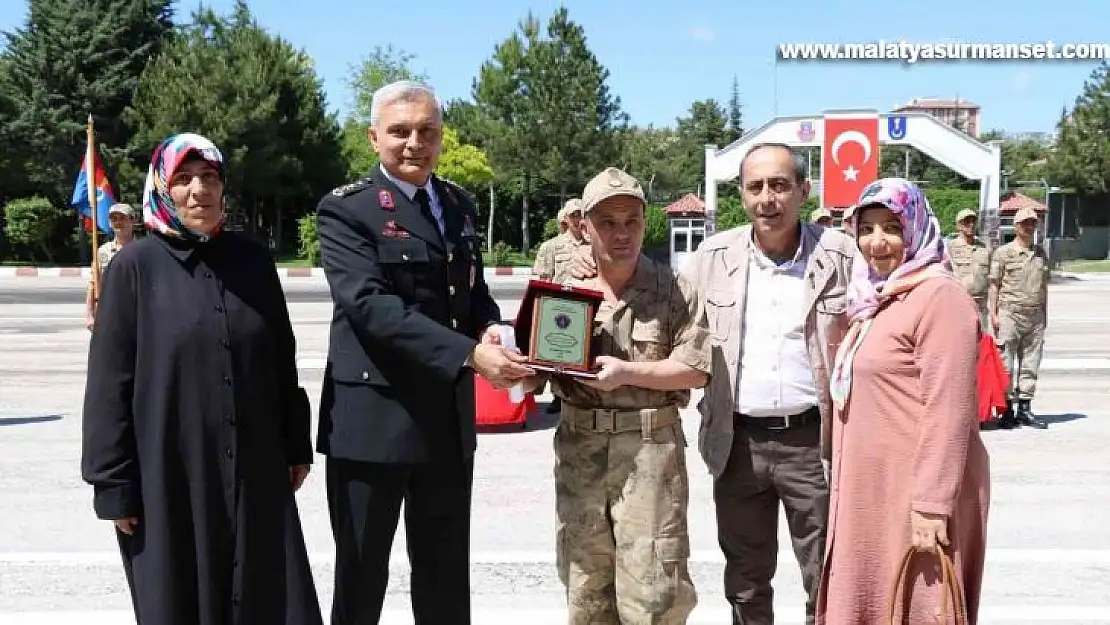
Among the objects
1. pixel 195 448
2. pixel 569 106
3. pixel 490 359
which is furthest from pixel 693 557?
pixel 569 106

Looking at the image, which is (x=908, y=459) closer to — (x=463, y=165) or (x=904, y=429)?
(x=904, y=429)

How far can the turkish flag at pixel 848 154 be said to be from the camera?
83.5 ft

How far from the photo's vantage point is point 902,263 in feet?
10.9

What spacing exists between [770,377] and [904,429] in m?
0.73

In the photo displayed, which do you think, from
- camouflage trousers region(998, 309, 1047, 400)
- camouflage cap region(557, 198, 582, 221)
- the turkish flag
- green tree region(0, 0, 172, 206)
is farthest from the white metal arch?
green tree region(0, 0, 172, 206)

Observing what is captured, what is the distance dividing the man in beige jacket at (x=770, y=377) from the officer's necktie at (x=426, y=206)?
107 cm

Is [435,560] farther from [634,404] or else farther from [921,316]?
[921,316]

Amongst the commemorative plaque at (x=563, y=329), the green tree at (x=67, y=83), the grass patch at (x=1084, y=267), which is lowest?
the grass patch at (x=1084, y=267)

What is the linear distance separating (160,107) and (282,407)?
40.2m

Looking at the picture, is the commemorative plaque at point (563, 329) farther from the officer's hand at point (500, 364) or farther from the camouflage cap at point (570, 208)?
the camouflage cap at point (570, 208)

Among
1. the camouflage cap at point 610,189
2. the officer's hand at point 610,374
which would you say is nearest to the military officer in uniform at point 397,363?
the officer's hand at point 610,374

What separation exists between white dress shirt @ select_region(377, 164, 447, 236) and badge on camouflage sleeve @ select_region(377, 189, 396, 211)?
0.21ft

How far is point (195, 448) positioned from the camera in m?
3.15

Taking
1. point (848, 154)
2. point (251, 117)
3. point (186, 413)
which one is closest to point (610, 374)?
point (186, 413)
